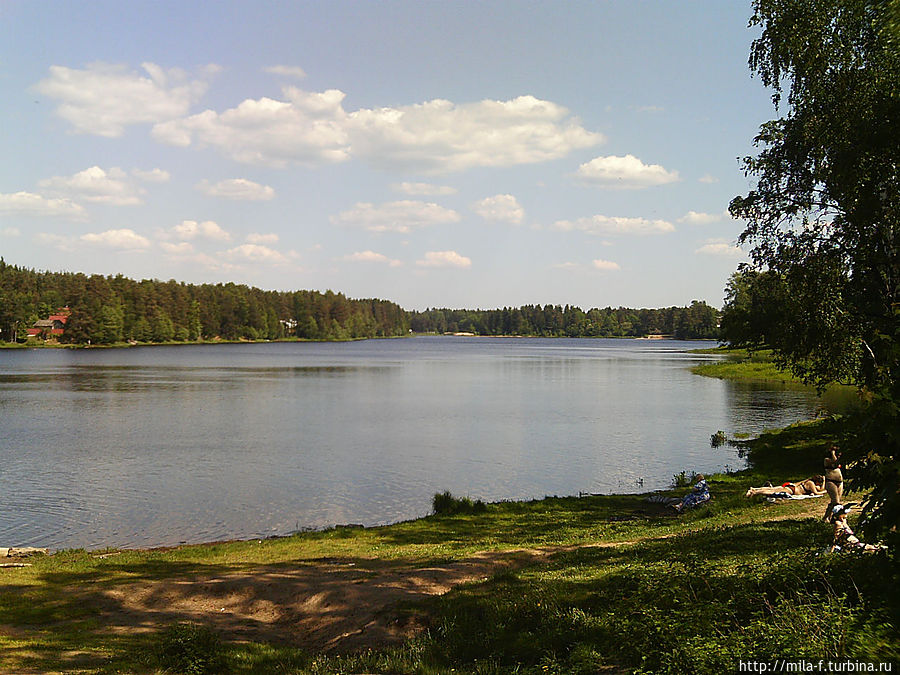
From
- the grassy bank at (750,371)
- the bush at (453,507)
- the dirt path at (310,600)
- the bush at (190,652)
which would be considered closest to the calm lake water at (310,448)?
the bush at (453,507)

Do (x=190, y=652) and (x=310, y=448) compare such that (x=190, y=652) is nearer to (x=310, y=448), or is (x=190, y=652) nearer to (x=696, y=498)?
(x=696, y=498)

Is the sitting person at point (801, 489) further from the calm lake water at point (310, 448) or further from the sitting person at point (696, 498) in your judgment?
the calm lake water at point (310, 448)

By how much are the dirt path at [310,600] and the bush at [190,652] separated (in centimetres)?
92

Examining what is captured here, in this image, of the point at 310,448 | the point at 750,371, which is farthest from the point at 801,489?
the point at 750,371

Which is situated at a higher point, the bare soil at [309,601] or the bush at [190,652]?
the bush at [190,652]

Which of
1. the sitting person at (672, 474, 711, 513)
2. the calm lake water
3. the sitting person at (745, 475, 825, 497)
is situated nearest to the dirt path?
the sitting person at (745, 475, 825, 497)

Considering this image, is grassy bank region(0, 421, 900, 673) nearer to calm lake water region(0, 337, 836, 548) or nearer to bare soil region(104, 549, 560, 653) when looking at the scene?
bare soil region(104, 549, 560, 653)

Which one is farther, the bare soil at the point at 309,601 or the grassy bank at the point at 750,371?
the grassy bank at the point at 750,371

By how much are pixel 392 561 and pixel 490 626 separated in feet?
24.7

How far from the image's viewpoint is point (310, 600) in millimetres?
14680

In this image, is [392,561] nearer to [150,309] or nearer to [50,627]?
[50,627]

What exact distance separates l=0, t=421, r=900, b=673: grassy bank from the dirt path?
65 mm

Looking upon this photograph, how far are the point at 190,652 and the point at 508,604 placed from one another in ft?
17.8

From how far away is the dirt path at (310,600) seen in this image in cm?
1288
